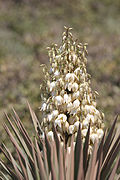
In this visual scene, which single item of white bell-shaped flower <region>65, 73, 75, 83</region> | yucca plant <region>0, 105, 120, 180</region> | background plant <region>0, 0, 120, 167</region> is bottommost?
yucca plant <region>0, 105, 120, 180</region>

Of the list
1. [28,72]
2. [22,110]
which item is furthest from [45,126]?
[28,72]

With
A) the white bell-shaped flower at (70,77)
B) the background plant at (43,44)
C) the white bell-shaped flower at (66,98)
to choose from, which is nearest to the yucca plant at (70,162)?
the white bell-shaped flower at (66,98)

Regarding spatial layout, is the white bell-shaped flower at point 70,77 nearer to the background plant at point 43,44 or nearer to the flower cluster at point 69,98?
the flower cluster at point 69,98

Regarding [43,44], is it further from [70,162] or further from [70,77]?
[70,162]

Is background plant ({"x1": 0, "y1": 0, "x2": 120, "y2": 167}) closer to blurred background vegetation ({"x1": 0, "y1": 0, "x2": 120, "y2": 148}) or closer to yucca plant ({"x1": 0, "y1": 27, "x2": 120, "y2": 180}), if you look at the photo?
blurred background vegetation ({"x1": 0, "y1": 0, "x2": 120, "y2": 148})

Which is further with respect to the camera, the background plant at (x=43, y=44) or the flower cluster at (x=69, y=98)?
the background plant at (x=43, y=44)

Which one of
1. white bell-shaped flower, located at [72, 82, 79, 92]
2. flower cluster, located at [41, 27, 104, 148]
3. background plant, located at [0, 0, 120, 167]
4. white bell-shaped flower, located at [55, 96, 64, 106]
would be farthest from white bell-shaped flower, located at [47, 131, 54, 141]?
background plant, located at [0, 0, 120, 167]

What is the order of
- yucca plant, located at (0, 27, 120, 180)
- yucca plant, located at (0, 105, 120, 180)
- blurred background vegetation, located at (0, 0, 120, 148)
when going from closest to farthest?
yucca plant, located at (0, 105, 120, 180) → yucca plant, located at (0, 27, 120, 180) → blurred background vegetation, located at (0, 0, 120, 148)
